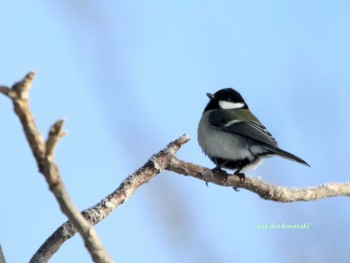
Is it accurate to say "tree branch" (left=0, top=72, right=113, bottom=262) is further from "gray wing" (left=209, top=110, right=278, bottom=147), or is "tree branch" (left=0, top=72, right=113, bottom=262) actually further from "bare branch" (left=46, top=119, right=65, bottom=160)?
"gray wing" (left=209, top=110, right=278, bottom=147)

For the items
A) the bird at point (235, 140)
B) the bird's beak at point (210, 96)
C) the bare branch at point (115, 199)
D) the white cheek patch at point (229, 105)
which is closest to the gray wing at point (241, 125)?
the bird at point (235, 140)

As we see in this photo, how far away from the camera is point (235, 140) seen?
4270 millimetres

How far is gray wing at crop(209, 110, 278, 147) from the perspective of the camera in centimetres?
421

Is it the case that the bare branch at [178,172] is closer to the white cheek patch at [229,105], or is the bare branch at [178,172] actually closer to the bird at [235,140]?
the bird at [235,140]

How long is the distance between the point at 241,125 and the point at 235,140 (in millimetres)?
200

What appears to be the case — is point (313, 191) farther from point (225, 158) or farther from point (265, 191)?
point (225, 158)

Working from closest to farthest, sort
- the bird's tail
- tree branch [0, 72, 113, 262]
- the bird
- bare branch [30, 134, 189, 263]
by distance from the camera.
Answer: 1. tree branch [0, 72, 113, 262]
2. bare branch [30, 134, 189, 263]
3. the bird's tail
4. the bird

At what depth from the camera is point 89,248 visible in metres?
1.58


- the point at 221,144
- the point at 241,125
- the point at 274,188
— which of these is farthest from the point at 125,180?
the point at 241,125

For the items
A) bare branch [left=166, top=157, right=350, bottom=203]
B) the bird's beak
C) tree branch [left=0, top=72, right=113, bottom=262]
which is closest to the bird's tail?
bare branch [left=166, top=157, right=350, bottom=203]

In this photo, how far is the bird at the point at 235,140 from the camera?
4.11 meters

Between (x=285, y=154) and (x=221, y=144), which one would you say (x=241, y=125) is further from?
(x=285, y=154)

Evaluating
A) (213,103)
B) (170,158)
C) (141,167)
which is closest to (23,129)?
(141,167)

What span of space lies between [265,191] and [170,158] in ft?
2.30
